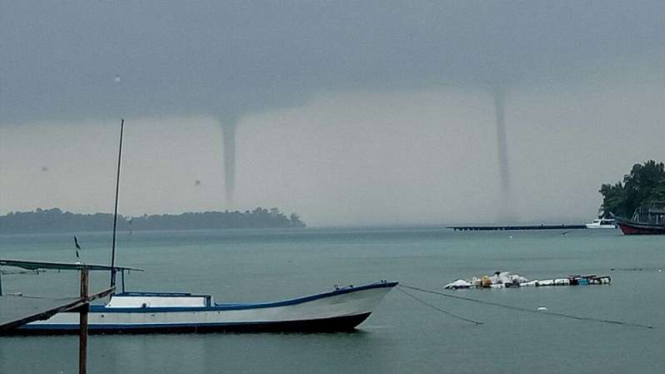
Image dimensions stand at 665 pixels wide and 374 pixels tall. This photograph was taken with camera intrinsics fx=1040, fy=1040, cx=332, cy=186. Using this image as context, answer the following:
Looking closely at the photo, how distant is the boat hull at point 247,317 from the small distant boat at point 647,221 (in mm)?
139122

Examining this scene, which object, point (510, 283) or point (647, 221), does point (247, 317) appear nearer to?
point (510, 283)

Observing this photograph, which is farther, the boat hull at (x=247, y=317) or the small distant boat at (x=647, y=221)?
the small distant boat at (x=647, y=221)

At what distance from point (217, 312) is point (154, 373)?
6.19 meters

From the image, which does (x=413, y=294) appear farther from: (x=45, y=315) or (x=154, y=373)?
(x=45, y=315)

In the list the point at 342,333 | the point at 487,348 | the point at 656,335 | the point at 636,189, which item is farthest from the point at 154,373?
the point at 636,189

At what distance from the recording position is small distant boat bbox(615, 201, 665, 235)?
169375 mm

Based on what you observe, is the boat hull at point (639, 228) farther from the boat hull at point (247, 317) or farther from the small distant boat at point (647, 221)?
the boat hull at point (247, 317)

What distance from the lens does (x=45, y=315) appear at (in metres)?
15.7

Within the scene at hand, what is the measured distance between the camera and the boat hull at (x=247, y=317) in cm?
3784

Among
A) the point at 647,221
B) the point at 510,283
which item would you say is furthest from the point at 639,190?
the point at 510,283

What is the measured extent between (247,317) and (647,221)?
149329 mm

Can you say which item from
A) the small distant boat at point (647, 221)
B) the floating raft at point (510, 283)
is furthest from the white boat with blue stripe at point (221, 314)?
the small distant boat at point (647, 221)

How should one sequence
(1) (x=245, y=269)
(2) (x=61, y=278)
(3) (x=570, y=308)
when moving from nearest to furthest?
(3) (x=570, y=308) → (2) (x=61, y=278) → (1) (x=245, y=269)

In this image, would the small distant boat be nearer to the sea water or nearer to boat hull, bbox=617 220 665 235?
boat hull, bbox=617 220 665 235
